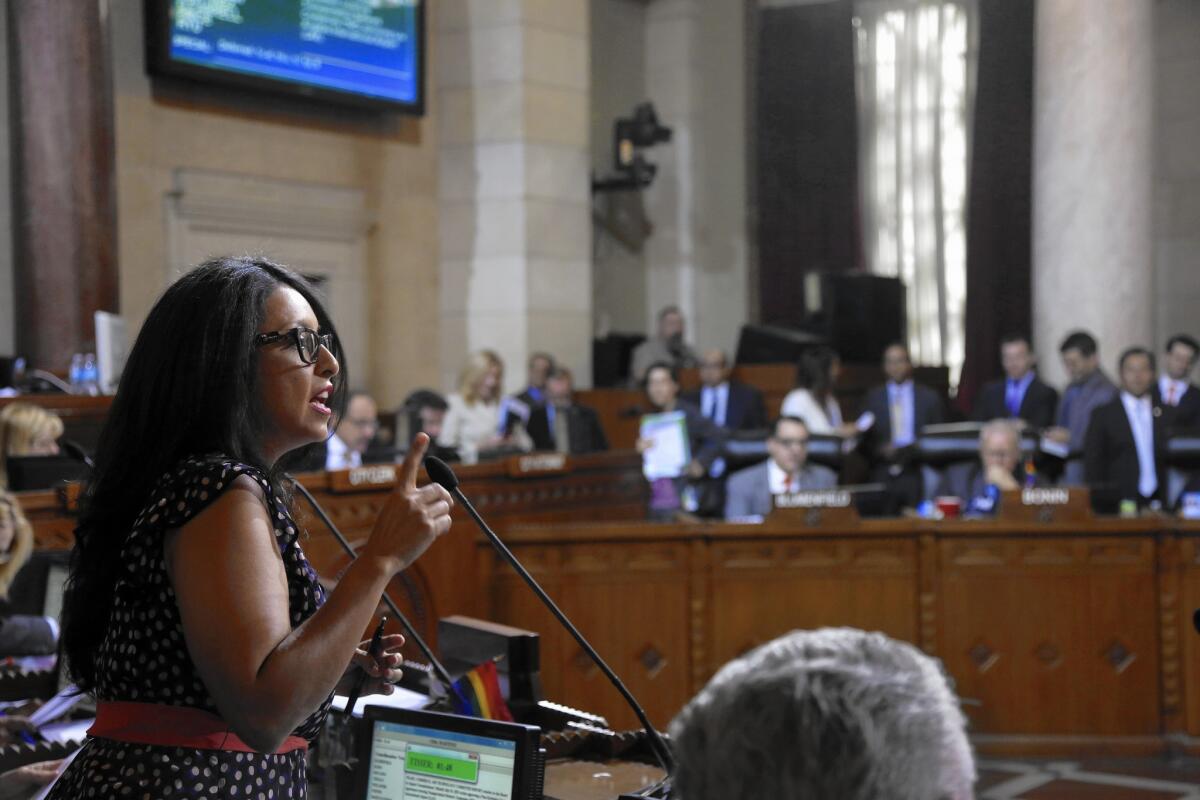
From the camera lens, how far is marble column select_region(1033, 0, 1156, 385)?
9672 mm

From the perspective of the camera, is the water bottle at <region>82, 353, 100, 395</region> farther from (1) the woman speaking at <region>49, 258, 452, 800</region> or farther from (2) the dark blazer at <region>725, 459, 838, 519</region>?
(1) the woman speaking at <region>49, 258, 452, 800</region>

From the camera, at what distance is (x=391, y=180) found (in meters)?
11.0

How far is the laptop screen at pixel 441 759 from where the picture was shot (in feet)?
6.43

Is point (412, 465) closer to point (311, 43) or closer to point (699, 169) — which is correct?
point (311, 43)

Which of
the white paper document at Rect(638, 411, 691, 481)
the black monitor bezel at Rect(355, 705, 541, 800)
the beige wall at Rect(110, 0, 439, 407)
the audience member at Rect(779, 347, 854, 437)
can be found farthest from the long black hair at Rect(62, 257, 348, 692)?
the beige wall at Rect(110, 0, 439, 407)

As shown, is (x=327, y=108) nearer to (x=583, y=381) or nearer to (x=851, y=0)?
(x=583, y=381)

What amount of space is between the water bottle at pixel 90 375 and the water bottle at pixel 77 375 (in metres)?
0.02

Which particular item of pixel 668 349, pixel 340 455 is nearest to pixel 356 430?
pixel 340 455

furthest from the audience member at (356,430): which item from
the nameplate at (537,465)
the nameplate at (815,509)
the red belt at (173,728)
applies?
the red belt at (173,728)

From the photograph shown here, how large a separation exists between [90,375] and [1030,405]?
17.8 feet

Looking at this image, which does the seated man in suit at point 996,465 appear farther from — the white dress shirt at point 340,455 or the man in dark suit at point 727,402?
the white dress shirt at point 340,455


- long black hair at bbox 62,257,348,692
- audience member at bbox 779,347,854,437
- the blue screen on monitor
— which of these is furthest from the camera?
the blue screen on monitor

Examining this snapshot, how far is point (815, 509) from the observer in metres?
6.13

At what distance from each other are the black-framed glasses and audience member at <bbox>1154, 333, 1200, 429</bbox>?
691cm
